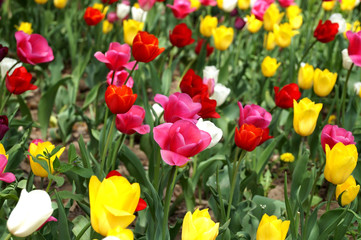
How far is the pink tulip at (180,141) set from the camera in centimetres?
122

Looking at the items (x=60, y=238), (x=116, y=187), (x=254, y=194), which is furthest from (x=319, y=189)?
(x=116, y=187)

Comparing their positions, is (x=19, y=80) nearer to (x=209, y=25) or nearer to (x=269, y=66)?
(x=269, y=66)

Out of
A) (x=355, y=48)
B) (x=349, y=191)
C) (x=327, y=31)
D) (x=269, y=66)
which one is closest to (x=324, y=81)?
(x=355, y=48)

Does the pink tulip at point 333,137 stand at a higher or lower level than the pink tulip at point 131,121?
higher

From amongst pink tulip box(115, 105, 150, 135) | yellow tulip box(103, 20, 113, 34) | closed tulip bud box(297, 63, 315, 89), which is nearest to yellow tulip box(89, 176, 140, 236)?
pink tulip box(115, 105, 150, 135)

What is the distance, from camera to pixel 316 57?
3701mm

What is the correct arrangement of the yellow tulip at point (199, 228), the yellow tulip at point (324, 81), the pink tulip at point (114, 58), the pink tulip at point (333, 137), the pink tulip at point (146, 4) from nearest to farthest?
the yellow tulip at point (199, 228), the pink tulip at point (333, 137), the pink tulip at point (114, 58), the yellow tulip at point (324, 81), the pink tulip at point (146, 4)

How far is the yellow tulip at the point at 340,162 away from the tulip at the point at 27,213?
2.45ft

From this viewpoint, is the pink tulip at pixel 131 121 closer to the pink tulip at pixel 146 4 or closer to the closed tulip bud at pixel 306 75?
the closed tulip bud at pixel 306 75

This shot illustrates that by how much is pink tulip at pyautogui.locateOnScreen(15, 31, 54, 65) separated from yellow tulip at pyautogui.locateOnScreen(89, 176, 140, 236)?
38.2 inches

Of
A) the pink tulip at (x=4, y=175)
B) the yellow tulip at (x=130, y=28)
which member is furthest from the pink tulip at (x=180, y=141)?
the yellow tulip at (x=130, y=28)

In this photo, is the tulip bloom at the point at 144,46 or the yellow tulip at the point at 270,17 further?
the yellow tulip at the point at 270,17

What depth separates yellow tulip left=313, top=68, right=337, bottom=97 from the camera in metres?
2.26

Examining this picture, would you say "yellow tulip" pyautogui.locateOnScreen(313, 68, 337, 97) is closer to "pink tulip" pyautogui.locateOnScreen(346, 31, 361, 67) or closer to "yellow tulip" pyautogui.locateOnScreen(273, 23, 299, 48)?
"pink tulip" pyautogui.locateOnScreen(346, 31, 361, 67)
